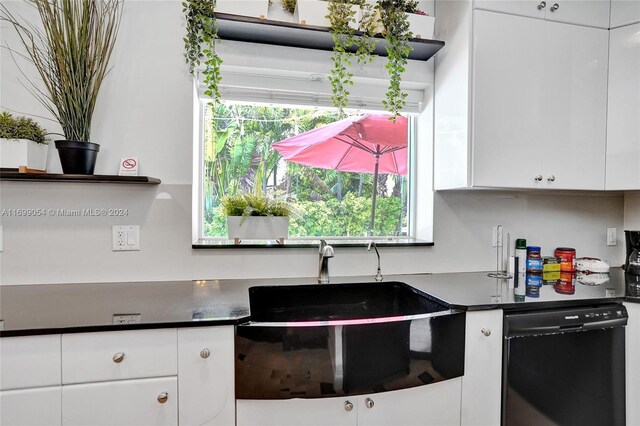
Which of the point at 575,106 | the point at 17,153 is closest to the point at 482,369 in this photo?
the point at 575,106

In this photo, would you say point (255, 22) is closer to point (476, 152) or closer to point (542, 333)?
point (476, 152)

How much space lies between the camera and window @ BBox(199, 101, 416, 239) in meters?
1.95

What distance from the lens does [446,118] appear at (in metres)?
1.86

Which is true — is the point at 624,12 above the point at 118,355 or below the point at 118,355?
above

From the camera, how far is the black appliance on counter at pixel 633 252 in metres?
2.03

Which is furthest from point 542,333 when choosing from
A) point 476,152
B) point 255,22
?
point 255,22

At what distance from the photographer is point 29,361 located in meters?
1.05

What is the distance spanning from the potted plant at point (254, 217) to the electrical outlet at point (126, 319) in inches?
25.5

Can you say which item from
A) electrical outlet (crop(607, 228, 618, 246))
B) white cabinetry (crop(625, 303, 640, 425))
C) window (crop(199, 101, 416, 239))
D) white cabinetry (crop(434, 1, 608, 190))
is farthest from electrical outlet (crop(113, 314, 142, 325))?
electrical outlet (crop(607, 228, 618, 246))

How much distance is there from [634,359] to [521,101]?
127 cm

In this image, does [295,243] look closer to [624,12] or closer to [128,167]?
[128,167]

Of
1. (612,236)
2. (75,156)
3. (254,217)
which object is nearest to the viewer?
(75,156)

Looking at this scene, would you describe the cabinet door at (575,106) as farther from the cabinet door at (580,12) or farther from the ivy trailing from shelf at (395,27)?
the ivy trailing from shelf at (395,27)

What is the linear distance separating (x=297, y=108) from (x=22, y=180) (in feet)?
4.52
